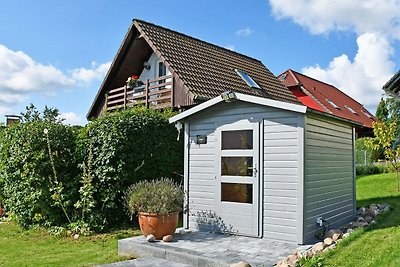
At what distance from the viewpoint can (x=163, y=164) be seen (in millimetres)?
9500

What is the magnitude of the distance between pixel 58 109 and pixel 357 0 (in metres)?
25.2

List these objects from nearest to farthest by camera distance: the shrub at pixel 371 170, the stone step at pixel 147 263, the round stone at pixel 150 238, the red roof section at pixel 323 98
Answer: the stone step at pixel 147 263, the round stone at pixel 150 238, the shrub at pixel 371 170, the red roof section at pixel 323 98

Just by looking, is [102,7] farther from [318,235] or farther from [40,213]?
[318,235]

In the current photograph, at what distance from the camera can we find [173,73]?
43.3 ft

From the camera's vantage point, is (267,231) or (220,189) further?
(220,189)

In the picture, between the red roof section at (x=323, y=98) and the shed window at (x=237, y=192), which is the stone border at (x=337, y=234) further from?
the red roof section at (x=323, y=98)

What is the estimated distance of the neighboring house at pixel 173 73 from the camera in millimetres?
13250

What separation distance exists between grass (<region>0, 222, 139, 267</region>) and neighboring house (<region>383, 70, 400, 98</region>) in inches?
324

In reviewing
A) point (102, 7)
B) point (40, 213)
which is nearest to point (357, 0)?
point (102, 7)

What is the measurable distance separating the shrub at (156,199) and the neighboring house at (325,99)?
17292 mm

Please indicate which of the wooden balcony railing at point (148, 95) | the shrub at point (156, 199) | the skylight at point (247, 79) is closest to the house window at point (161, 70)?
the wooden balcony railing at point (148, 95)

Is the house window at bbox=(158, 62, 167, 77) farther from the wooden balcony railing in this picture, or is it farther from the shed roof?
the shed roof

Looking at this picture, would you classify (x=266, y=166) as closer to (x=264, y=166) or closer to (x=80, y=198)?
(x=264, y=166)

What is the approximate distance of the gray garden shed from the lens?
6617mm
